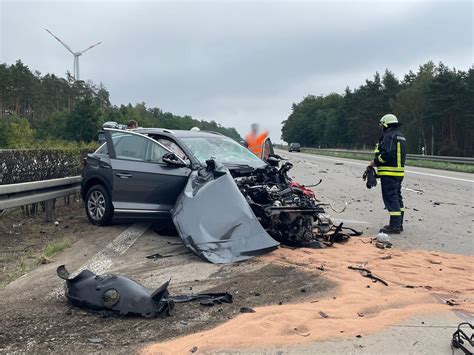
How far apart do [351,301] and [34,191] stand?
5886 mm

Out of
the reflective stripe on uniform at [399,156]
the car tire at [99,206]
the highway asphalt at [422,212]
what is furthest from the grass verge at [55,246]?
the reflective stripe on uniform at [399,156]

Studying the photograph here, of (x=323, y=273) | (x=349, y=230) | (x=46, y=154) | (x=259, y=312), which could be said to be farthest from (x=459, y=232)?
(x=46, y=154)

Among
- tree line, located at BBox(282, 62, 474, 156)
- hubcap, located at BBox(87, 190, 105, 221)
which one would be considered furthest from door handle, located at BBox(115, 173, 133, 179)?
tree line, located at BBox(282, 62, 474, 156)

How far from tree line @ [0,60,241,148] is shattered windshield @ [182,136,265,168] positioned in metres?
38.2

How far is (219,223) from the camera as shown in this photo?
6.18 metres

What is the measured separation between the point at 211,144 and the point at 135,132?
4.29 feet

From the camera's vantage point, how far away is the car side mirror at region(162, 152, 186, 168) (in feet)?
23.9

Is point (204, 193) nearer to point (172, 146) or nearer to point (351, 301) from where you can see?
point (172, 146)

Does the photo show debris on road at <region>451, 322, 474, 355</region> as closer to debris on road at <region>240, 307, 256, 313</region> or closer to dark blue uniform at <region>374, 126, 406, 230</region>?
debris on road at <region>240, 307, 256, 313</region>

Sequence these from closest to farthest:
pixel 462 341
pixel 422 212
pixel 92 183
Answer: pixel 462 341
pixel 92 183
pixel 422 212

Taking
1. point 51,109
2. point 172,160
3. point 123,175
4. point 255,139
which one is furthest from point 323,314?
point 51,109

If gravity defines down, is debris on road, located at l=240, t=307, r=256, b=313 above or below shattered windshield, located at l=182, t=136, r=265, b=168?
below

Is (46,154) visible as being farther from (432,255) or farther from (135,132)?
(432,255)

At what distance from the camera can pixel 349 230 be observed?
8133 millimetres
